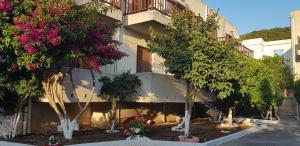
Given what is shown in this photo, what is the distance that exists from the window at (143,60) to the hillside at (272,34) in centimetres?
4978

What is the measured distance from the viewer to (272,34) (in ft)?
231

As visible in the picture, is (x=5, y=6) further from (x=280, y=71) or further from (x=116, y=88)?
(x=280, y=71)

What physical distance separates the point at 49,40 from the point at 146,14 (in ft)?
26.4

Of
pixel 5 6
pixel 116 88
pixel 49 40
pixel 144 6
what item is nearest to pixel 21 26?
pixel 5 6

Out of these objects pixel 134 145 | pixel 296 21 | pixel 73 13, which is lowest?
pixel 134 145

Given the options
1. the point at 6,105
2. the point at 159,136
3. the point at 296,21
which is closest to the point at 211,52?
the point at 159,136

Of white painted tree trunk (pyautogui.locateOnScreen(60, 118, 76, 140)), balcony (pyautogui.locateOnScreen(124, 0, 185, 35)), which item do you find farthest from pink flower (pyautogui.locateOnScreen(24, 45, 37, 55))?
balcony (pyautogui.locateOnScreen(124, 0, 185, 35))

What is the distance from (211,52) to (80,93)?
5.32m

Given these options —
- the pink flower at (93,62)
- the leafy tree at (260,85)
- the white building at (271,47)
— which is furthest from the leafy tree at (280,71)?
the pink flower at (93,62)

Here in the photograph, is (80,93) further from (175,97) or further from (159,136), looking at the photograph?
(175,97)

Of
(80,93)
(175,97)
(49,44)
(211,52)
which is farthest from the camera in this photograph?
(175,97)

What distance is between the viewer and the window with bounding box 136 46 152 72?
20062mm

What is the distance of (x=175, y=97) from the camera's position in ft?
63.3

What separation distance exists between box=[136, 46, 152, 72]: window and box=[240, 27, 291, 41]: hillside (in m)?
49.8
